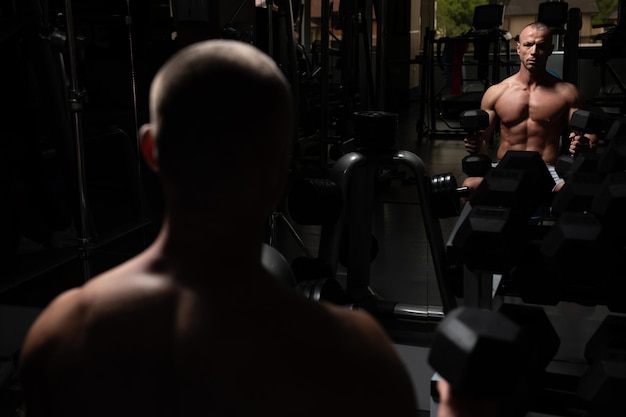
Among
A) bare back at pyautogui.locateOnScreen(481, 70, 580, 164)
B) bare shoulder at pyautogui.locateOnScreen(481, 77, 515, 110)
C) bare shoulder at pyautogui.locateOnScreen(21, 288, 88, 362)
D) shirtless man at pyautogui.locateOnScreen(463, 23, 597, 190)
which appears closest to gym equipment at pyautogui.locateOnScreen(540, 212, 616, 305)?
bare shoulder at pyautogui.locateOnScreen(21, 288, 88, 362)

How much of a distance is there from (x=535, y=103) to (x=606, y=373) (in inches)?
74.9

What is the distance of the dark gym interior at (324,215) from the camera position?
1.19 meters

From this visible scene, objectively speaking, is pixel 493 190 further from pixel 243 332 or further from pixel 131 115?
pixel 131 115

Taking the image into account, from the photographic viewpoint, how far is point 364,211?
227 cm

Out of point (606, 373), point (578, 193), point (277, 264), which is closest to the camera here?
point (277, 264)

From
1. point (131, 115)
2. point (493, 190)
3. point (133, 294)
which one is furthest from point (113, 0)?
point (133, 294)

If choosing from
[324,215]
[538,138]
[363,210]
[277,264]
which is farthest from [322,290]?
[538,138]

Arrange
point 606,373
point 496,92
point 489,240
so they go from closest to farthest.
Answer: point 606,373
point 489,240
point 496,92

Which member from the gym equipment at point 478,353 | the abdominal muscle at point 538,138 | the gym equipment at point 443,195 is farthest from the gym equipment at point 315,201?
the gym equipment at point 478,353

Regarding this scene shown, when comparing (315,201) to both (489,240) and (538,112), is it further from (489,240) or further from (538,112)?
(538,112)

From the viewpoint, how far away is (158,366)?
49 centimetres

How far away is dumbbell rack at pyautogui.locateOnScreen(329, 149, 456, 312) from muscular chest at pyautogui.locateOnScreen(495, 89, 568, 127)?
812mm

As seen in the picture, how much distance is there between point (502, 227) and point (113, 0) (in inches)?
95.8

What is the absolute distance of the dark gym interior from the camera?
1.19 meters
